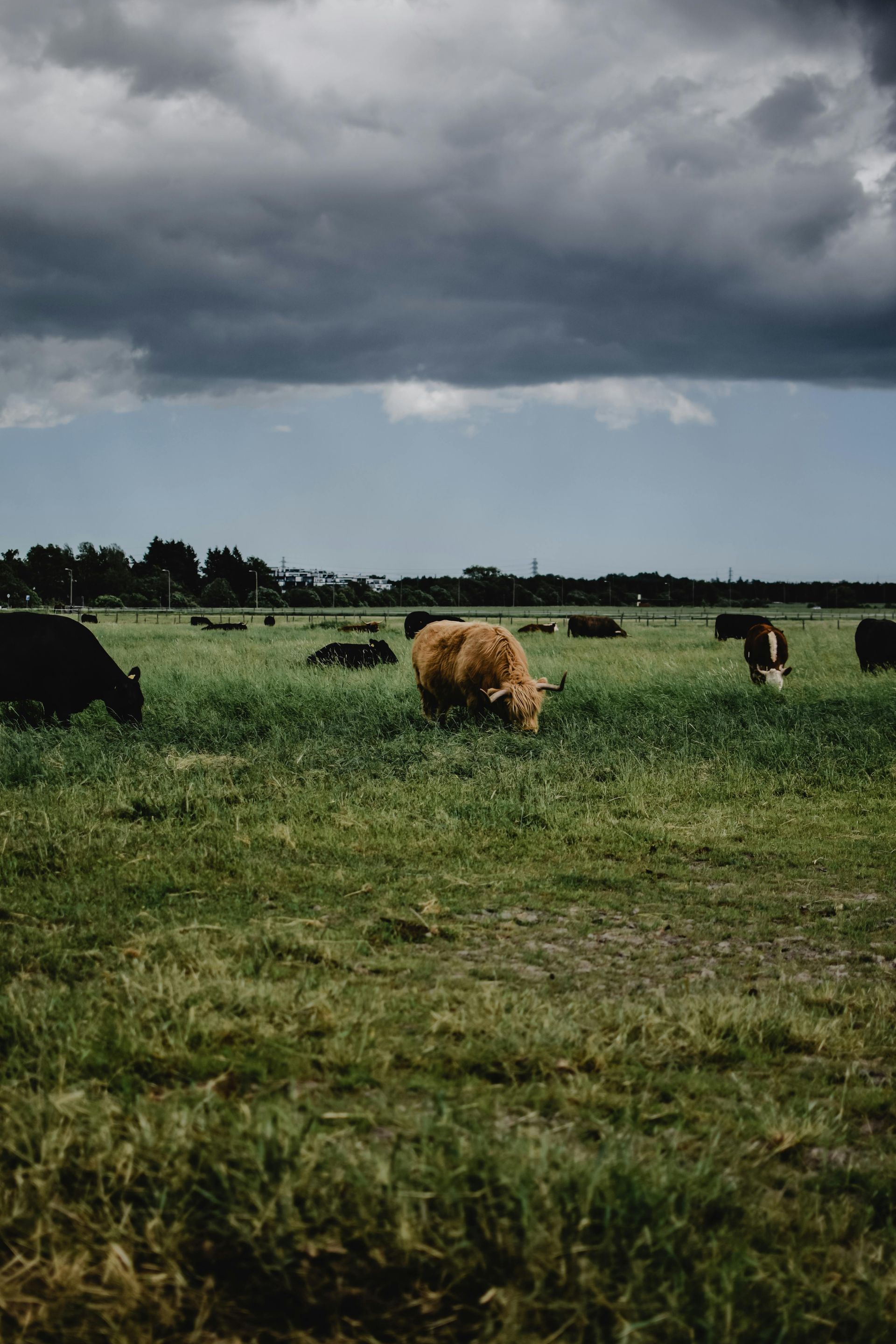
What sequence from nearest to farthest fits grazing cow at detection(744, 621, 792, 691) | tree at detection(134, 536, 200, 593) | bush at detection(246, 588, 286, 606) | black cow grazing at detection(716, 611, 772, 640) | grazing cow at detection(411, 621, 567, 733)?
grazing cow at detection(411, 621, 567, 733) → grazing cow at detection(744, 621, 792, 691) → black cow grazing at detection(716, 611, 772, 640) → bush at detection(246, 588, 286, 606) → tree at detection(134, 536, 200, 593)

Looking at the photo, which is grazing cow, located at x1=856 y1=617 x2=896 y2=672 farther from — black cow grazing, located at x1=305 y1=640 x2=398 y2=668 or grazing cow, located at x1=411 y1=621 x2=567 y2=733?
grazing cow, located at x1=411 y1=621 x2=567 y2=733

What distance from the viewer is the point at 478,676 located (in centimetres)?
1342

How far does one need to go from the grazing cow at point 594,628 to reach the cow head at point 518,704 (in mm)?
31178

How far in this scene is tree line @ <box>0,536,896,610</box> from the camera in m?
111

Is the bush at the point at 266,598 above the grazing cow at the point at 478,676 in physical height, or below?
above

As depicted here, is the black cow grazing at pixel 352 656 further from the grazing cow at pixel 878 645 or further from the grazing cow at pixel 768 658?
the grazing cow at pixel 878 645

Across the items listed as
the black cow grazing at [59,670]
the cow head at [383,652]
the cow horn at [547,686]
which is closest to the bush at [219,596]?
the cow head at [383,652]

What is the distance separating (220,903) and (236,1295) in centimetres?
354

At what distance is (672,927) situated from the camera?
5.77 meters

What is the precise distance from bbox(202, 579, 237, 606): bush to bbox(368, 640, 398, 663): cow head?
277 feet

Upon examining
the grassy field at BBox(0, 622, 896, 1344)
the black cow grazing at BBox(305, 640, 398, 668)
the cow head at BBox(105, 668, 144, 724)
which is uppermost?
the black cow grazing at BBox(305, 640, 398, 668)

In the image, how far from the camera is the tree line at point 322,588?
11138cm

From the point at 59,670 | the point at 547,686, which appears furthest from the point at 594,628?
the point at 59,670

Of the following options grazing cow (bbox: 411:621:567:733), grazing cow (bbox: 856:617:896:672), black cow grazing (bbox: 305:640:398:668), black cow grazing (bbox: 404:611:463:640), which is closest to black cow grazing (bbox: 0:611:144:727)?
grazing cow (bbox: 411:621:567:733)
